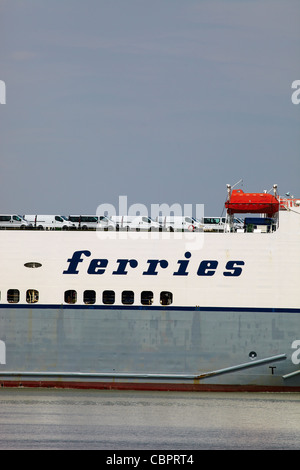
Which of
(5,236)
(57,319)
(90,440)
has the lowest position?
(90,440)

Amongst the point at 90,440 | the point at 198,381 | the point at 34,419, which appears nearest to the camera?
the point at 90,440

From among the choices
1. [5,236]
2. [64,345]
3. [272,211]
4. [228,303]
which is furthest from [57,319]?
[272,211]

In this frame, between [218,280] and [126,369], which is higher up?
[218,280]

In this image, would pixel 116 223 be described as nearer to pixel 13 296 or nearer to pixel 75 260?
pixel 75 260

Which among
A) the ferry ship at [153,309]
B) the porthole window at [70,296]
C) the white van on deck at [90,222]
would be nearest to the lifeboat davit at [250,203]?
the ferry ship at [153,309]

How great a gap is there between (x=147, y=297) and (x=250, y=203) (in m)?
6.19

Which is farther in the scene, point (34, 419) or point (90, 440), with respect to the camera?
point (34, 419)

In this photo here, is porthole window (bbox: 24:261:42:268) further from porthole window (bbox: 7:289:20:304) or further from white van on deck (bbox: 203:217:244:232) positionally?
white van on deck (bbox: 203:217:244:232)

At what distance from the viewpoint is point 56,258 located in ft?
148

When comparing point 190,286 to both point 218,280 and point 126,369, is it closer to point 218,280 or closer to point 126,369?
point 218,280

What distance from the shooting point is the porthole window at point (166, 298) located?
44.6 meters

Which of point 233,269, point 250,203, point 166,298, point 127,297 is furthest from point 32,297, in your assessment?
point 250,203

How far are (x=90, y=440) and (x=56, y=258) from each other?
13.1 metres

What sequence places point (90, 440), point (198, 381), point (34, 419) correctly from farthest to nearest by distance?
point (198, 381)
point (34, 419)
point (90, 440)
